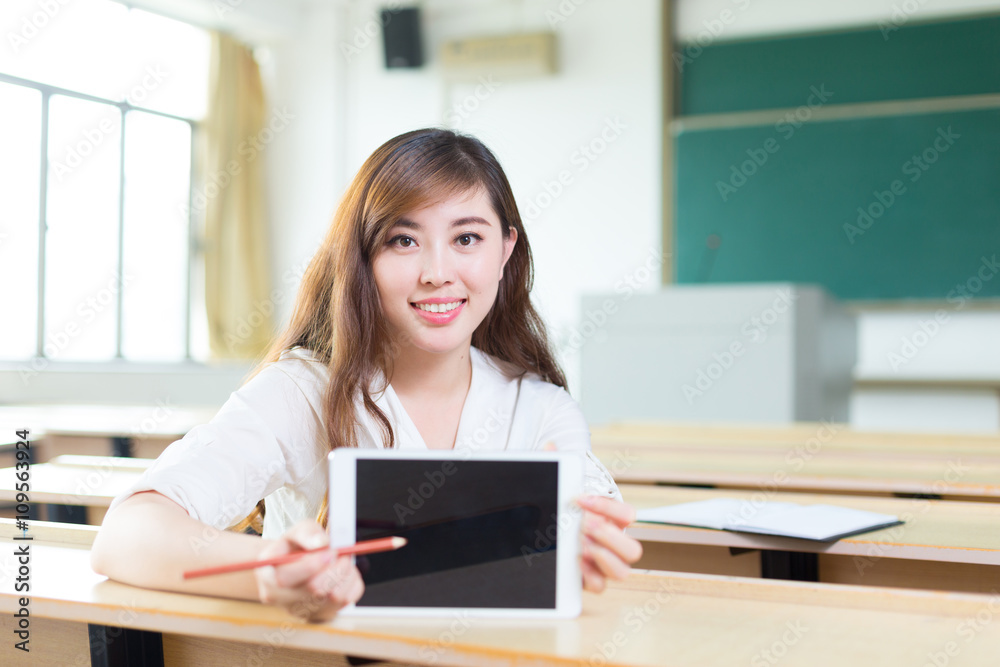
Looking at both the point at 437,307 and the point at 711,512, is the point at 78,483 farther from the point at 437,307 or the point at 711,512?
the point at 711,512

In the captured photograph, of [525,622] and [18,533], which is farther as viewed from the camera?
[18,533]

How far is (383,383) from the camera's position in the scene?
1254 mm

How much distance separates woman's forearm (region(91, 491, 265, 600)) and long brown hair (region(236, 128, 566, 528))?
0.26m

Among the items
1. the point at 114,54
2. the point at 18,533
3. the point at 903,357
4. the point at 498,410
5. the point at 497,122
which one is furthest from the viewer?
the point at 497,122

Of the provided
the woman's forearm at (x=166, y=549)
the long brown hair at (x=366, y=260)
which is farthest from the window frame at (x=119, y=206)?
the woman's forearm at (x=166, y=549)

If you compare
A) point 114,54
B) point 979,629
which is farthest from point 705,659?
point 114,54

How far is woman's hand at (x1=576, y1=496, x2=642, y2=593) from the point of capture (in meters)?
0.81

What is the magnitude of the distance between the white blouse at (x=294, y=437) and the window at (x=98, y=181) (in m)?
4.97

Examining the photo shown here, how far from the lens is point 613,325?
3816 mm

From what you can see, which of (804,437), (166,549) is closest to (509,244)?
(166,549)

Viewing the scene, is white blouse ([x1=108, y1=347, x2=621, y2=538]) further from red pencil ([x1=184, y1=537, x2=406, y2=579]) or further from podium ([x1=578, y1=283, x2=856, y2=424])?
podium ([x1=578, y1=283, x2=856, y2=424])

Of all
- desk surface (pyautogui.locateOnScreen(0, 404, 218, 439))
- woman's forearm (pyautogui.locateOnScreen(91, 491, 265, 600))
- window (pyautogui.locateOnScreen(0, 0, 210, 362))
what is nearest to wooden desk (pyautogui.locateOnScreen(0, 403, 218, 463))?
desk surface (pyautogui.locateOnScreen(0, 404, 218, 439))

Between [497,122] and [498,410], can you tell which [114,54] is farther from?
[498,410]

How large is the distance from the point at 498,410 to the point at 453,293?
0.22 meters
